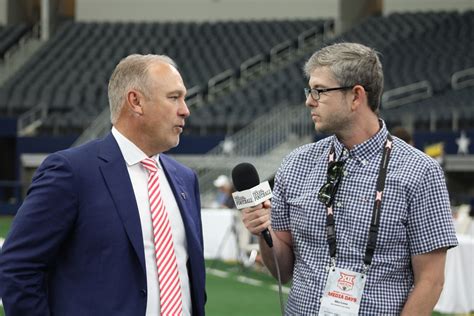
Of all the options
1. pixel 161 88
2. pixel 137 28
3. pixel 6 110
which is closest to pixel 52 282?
pixel 161 88

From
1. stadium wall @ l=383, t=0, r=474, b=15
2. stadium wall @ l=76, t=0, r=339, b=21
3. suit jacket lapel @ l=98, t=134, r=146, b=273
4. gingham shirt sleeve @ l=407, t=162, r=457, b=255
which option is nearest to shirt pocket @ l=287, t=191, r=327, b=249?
gingham shirt sleeve @ l=407, t=162, r=457, b=255

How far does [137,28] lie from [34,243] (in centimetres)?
3057

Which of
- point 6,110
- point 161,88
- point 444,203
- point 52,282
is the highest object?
point 161,88

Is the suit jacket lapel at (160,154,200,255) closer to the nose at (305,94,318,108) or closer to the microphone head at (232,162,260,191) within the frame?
the microphone head at (232,162,260,191)

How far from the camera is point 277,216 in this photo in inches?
171

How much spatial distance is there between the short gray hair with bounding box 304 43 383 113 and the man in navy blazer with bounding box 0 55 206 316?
0.57 m

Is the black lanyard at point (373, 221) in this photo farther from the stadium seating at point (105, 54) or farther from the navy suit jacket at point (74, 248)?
the stadium seating at point (105, 54)

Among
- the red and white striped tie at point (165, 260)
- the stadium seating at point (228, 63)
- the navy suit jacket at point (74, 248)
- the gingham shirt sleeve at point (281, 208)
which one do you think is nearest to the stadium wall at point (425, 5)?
the stadium seating at point (228, 63)

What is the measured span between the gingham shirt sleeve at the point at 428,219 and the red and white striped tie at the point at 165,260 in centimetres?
87

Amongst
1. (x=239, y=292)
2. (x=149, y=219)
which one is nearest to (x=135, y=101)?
(x=149, y=219)

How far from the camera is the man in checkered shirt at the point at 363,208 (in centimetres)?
400

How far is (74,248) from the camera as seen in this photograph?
379 cm

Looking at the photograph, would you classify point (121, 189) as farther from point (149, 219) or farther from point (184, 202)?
point (184, 202)

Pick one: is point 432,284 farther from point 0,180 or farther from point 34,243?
point 0,180
